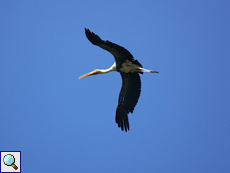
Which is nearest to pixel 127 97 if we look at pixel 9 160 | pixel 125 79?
pixel 125 79

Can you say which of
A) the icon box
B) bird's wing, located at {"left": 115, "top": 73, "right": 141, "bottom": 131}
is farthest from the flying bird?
the icon box

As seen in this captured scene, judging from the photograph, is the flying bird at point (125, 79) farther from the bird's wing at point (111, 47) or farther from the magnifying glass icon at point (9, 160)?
the magnifying glass icon at point (9, 160)

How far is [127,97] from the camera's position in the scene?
58.9 ft

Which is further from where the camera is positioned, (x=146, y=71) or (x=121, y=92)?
(x=121, y=92)

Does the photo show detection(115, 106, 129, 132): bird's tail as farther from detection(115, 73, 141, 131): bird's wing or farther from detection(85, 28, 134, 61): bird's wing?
detection(85, 28, 134, 61): bird's wing

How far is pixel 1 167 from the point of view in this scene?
17688 mm

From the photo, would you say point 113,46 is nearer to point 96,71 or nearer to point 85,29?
point 85,29

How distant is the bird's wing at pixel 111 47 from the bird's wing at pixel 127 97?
4.61 feet

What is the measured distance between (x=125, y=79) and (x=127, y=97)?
92 centimetres

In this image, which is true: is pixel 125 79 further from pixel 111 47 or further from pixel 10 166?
pixel 10 166

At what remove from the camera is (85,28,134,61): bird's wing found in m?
15.0

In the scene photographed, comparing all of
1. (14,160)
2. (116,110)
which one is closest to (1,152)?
(14,160)

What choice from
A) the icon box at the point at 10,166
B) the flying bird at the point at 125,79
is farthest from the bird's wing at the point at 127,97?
the icon box at the point at 10,166

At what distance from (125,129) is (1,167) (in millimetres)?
6352
